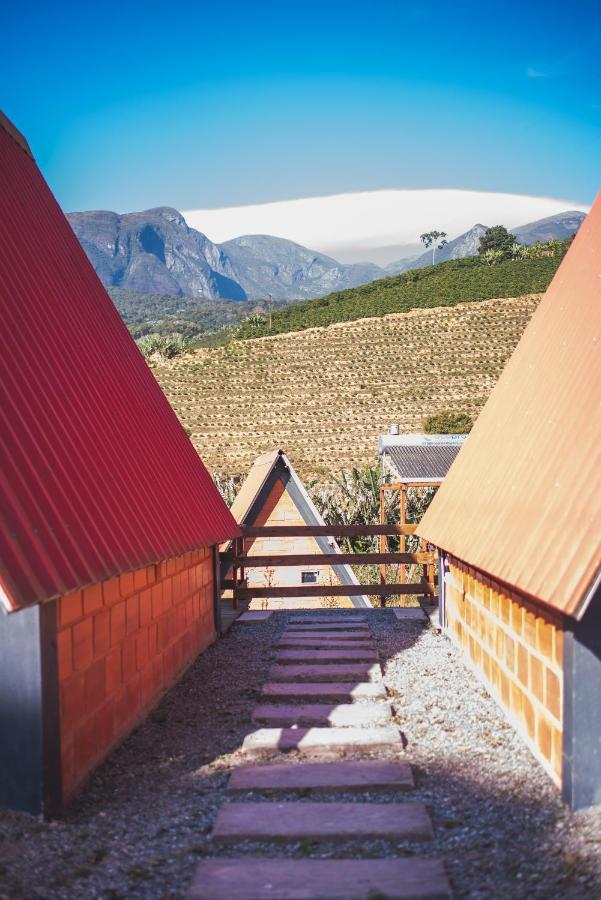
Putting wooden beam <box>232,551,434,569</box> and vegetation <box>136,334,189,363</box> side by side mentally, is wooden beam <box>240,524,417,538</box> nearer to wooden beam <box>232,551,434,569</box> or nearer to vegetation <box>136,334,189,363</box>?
wooden beam <box>232,551,434,569</box>

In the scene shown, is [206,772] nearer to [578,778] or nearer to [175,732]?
[175,732]

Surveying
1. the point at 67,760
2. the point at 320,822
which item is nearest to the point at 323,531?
the point at 67,760

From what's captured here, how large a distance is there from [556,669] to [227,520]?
5501 millimetres

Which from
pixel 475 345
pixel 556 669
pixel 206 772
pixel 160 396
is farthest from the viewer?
pixel 475 345

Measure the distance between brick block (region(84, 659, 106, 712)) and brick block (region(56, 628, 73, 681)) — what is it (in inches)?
12.0

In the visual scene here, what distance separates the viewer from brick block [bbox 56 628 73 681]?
14.0ft

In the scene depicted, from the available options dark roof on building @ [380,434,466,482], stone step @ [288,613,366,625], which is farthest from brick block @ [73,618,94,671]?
dark roof on building @ [380,434,466,482]

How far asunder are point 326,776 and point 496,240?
115m

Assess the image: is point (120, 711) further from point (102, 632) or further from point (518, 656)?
point (518, 656)

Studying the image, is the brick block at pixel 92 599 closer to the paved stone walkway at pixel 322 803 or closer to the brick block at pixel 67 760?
the brick block at pixel 67 760

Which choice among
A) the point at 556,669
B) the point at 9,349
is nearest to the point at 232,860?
the point at 556,669

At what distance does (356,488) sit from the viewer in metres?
20.9

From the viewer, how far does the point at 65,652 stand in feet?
Answer: 14.4

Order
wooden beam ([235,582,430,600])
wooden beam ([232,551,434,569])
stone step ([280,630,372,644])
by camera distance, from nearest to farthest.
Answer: stone step ([280,630,372,644]) → wooden beam ([232,551,434,569]) → wooden beam ([235,582,430,600])
